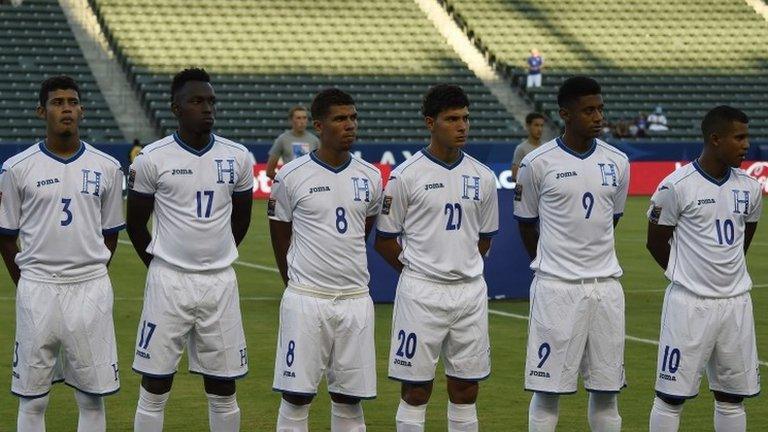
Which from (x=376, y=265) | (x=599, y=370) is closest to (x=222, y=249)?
(x=599, y=370)

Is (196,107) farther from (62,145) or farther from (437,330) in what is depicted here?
(437,330)

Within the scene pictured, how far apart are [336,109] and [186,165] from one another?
885mm

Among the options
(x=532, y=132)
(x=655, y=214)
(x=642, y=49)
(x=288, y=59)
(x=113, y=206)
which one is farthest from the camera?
(x=642, y=49)

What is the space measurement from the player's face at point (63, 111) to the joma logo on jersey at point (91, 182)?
0.24 m

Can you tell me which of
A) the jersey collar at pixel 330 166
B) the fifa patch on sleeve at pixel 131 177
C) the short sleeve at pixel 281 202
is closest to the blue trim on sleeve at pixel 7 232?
the fifa patch on sleeve at pixel 131 177

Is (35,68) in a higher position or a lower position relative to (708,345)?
higher

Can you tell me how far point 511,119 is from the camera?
39188mm

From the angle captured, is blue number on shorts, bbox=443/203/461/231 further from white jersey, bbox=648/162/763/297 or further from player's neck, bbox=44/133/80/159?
player's neck, bbox=44/133/80/159

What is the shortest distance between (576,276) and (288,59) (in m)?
31.8

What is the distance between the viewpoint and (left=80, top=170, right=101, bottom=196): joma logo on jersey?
780 cm

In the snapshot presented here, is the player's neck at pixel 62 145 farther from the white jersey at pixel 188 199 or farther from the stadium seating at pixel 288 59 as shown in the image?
the stadium seating at pixel 288 59

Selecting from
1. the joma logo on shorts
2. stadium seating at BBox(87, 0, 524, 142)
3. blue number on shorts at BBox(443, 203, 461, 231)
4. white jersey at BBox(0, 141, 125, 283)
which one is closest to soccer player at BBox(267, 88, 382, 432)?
blue number on shorts at BBox(443, 203, 461, 231)

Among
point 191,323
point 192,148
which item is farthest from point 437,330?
point 192,148

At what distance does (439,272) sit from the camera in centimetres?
806
